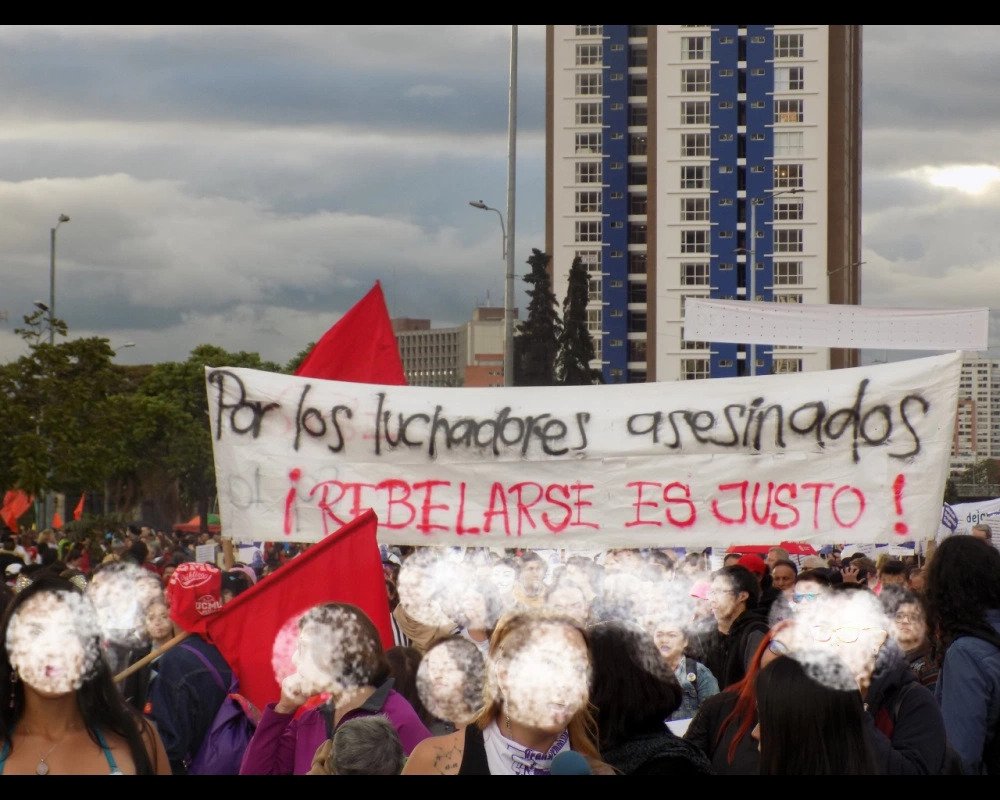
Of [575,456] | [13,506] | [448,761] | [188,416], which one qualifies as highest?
[575,456]

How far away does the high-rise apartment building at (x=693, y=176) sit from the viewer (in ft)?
300

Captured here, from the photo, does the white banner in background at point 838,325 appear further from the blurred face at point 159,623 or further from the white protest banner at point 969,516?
the white protest banner at point 969,516

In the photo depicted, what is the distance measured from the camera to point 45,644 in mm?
3523

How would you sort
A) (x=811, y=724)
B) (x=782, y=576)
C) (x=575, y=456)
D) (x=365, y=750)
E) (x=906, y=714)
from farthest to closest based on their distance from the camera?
1. (x=782, y=576)
2. (x=575, y=456)
3. (x=906, y=714)
4. (x=365, y=750)
5. (x=811, y=724)

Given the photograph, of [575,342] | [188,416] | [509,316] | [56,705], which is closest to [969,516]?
[509,316]

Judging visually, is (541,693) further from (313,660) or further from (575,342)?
(575,342)

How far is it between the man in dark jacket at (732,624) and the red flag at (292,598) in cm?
181

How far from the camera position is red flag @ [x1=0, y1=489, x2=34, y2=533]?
27297mm

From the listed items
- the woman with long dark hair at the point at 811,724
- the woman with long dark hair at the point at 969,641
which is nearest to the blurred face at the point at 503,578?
the woman with long dark hair at the point at 969,641

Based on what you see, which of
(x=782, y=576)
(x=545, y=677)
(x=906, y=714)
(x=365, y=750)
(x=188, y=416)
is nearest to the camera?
(x=545, y=677)

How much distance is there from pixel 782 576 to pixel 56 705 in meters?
6.60
